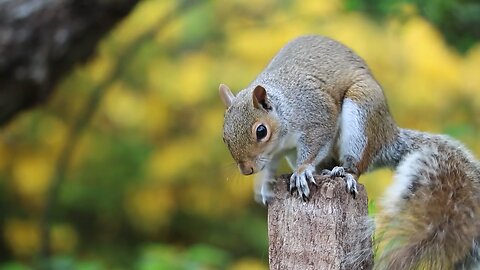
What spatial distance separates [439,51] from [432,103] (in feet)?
0.63

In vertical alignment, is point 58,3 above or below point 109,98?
below

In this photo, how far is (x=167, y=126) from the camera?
3479mm

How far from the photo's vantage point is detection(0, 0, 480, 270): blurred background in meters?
3.24

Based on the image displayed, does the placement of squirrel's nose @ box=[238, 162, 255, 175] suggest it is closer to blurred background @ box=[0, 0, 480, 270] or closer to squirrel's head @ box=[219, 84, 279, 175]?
squirrel's head @ box=[219, 84, 279, 175]

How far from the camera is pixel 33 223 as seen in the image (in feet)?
11.8

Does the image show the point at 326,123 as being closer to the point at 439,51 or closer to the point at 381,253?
the point at 381,253

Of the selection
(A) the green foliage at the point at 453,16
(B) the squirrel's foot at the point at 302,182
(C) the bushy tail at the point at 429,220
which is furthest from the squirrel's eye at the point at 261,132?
(A) the green foliage at the point at 453,16

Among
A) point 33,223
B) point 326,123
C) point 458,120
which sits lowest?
point 326,123

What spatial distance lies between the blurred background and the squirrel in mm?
1378

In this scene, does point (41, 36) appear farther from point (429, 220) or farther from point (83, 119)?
point (429, 220)

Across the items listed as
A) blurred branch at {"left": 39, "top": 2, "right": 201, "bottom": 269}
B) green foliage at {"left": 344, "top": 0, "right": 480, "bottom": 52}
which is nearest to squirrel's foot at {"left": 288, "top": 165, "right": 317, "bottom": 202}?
green foliage at {"left": 344, "top": 0, "right": 480, "bottom": 52}

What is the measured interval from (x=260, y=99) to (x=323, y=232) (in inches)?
14.9

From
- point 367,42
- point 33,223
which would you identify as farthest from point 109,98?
point 367,42

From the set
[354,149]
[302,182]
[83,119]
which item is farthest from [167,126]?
[302,182]
